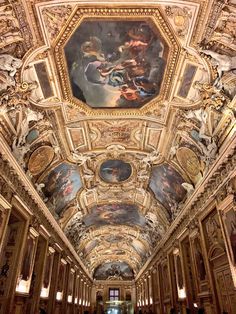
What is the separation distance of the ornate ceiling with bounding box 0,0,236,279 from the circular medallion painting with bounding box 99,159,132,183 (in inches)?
2.5

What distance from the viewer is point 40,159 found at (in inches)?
517

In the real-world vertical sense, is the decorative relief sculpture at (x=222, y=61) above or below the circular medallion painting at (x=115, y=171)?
below

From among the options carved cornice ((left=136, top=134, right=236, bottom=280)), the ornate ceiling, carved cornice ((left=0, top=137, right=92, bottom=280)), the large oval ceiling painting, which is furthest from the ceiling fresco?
the large oval ceiling painting

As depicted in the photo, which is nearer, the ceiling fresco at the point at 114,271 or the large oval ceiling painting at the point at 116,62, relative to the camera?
the large oval ceiling painting at the point at 116,62

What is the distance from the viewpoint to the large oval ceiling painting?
28.3 feet

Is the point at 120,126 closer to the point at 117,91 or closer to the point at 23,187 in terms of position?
the point at 117,91

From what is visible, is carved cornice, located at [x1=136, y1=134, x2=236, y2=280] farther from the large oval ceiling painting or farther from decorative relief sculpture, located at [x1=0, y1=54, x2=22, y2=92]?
decorative relief sculpture, located at [x1=0, y1=54, x2=22, y2=92]

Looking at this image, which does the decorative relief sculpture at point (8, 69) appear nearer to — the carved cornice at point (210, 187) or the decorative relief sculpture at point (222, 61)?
the decorative relief sculpture at point (222, 61)

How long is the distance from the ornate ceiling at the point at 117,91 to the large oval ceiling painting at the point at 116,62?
0.12 ft

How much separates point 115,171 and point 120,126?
4.87m

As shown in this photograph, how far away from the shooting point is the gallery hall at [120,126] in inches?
322

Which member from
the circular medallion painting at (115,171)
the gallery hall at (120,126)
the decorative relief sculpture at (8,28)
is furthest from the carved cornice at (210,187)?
the decorative relief sculpture at (8,28)

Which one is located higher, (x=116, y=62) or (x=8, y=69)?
(x=116, y=62)

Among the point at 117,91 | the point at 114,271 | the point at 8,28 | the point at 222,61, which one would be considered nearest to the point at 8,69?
the point at 8,28
